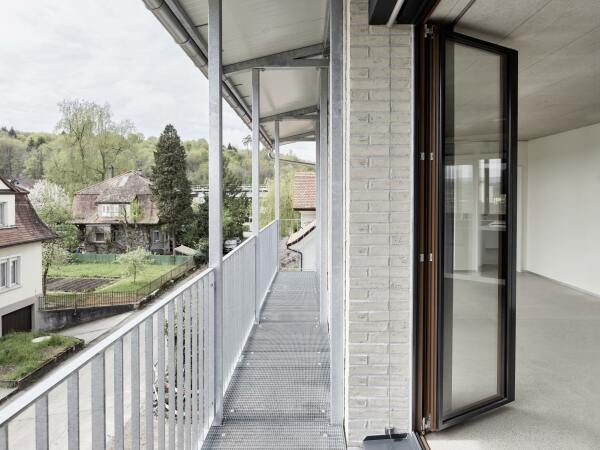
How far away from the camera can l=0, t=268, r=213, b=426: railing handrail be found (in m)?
0.98

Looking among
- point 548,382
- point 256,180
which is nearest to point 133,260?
point 548,382

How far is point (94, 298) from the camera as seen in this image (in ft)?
7.10

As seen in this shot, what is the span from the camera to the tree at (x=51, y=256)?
195cm

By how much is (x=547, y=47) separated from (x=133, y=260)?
2072mm

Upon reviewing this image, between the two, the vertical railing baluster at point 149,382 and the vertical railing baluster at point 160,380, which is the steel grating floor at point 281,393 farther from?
the vertical railing baluster at point 149,382

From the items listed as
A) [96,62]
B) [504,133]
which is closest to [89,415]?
[504,133]

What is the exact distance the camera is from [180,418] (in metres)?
2.21

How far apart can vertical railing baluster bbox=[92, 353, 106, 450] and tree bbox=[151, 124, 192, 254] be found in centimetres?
158

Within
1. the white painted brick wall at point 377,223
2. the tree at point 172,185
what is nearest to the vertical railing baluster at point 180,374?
the tree at point 172,185

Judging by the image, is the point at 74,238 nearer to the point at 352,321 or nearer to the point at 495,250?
the point at 352,321

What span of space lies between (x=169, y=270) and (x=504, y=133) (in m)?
1.81

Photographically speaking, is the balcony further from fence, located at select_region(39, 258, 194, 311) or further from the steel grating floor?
fence, located at select_region(39, 258, 194, 311)

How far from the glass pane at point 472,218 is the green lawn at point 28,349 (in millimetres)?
1774

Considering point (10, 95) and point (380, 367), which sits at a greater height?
point (10, 95)
